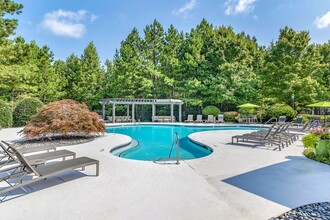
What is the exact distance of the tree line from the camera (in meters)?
21.0

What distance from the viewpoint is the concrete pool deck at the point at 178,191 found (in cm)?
313

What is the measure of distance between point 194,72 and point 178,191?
2098 centimetres

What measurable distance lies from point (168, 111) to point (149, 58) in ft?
23.2

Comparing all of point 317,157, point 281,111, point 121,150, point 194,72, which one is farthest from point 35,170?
point 194,72

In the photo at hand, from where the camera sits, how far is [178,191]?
3.92 meters

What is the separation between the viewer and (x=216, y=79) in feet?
72.4

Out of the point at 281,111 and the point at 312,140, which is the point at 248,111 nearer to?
the point at 281,111

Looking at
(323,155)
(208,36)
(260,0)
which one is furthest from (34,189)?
(208,36)

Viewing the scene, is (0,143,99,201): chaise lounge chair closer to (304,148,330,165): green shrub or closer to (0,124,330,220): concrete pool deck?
(0,124,330,220): concrete pool deck

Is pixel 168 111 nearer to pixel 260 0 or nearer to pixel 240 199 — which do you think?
pixel 260 0

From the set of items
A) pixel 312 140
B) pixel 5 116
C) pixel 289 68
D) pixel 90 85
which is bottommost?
pixel 312 140

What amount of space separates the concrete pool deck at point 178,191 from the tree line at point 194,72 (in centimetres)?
1709

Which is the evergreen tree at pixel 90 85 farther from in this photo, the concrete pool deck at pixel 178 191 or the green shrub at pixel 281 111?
the concrete pool deck at pixel 178 191

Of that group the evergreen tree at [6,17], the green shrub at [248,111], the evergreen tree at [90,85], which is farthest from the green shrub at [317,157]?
the evergreen tree at [90,85]
